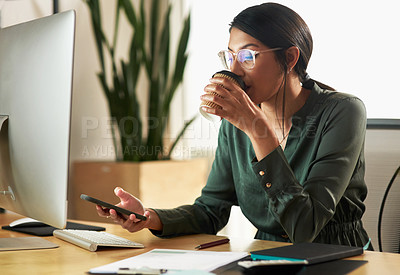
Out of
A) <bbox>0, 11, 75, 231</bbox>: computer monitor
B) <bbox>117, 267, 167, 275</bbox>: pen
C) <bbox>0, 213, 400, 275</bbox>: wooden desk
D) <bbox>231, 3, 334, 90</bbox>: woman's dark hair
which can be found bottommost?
<bbox>0, 213, 400, 275</bbox>: wooden desk

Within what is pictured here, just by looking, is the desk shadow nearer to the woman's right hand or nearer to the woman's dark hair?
the woman's right hand

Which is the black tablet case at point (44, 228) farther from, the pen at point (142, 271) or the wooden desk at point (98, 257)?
the pen at point (142, 271)

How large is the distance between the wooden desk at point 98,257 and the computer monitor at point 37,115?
8 cm

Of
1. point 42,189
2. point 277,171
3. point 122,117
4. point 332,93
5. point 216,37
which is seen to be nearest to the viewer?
point 42,189

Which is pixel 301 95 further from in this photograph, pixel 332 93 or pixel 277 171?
pixel 277 171

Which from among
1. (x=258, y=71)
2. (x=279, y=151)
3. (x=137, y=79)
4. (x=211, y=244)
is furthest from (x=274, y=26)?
(x=137, y=79)

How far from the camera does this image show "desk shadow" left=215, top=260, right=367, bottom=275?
0.85 meters

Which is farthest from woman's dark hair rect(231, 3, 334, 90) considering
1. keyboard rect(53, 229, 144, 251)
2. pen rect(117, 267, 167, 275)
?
pen rect(117, 267, 167, 275)

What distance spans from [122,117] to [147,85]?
20.9 inches

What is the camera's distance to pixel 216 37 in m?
3.11

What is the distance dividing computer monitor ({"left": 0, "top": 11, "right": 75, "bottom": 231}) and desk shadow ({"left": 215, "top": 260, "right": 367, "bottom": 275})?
0.33 m

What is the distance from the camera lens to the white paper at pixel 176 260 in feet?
2.89

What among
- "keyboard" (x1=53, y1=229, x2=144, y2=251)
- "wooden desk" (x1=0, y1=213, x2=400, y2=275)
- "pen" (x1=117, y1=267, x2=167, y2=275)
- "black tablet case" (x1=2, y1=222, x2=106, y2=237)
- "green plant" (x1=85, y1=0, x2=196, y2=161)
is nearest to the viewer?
"pen" (x1=117, y1=267, x2=167, y2=275)

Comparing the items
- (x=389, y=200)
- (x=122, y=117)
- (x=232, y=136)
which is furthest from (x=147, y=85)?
(x=389, y=200)
